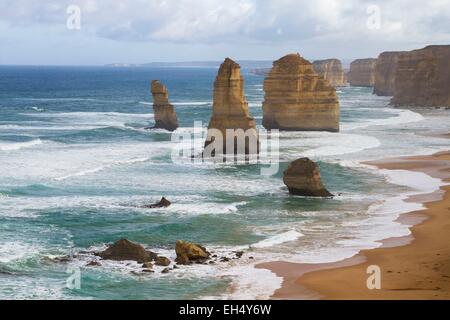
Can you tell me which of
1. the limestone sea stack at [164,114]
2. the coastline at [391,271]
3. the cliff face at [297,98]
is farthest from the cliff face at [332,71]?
the coastline at [391,271]

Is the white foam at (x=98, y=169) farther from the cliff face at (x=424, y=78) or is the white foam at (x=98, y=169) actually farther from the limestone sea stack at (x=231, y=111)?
the cliff face at (x=424, y=78)

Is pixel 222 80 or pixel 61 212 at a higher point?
pixel 222 80

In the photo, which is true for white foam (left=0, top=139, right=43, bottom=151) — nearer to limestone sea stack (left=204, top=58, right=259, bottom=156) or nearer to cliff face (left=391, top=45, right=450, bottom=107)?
limestone sea stack (left=204, top=58, right=259, bottom=156)

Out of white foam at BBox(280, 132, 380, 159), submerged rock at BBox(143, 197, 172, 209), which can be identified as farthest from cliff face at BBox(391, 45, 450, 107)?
submerged rock at BBox(143, 197, 172, 209)

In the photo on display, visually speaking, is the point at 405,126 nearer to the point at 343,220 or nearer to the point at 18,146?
the point at 18,146
